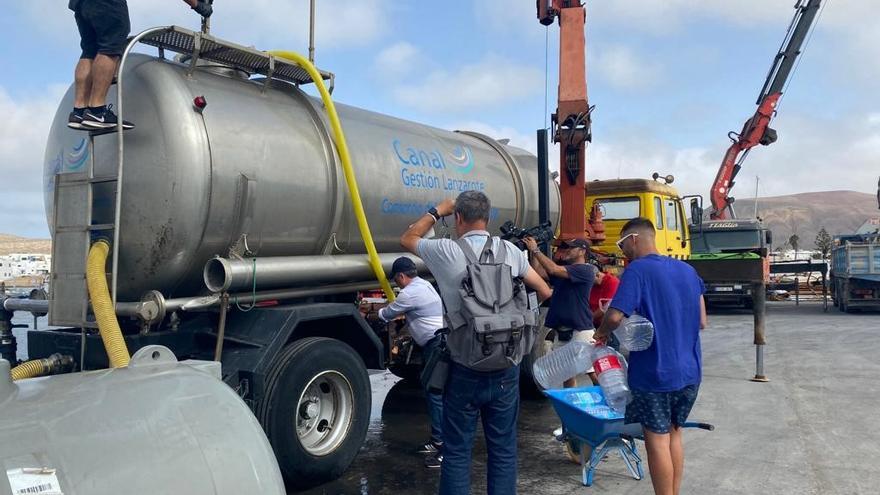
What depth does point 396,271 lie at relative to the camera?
5.66 m

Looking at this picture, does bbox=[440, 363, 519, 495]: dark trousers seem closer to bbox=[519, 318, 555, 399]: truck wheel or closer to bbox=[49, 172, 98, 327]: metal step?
bbox=[49, 172, 98, 327]: metal step

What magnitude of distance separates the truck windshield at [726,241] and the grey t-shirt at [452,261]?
656 inches

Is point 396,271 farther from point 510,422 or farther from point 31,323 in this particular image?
point 31,323

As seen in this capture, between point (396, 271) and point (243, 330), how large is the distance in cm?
138

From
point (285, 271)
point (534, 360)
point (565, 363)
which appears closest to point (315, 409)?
point (285, 271)

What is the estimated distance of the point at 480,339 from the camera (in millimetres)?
3441

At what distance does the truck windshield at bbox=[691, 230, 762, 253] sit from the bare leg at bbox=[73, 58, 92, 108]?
56.9 ft

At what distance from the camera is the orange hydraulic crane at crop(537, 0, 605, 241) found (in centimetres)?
906

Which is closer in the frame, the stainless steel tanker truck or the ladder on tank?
the ladder on tank

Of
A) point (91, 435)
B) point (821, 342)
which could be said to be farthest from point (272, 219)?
point (821, 342)

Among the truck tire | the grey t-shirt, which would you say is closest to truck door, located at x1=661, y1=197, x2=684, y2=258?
the truck tire

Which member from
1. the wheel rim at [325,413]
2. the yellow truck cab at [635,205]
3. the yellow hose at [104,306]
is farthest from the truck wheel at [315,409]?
the yellow truck cab at [635,205]

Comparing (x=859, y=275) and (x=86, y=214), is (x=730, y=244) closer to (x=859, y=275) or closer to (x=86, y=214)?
(x=859, y=275)

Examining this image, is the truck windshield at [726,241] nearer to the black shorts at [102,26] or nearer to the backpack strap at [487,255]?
the backpack strap at [487,255]
